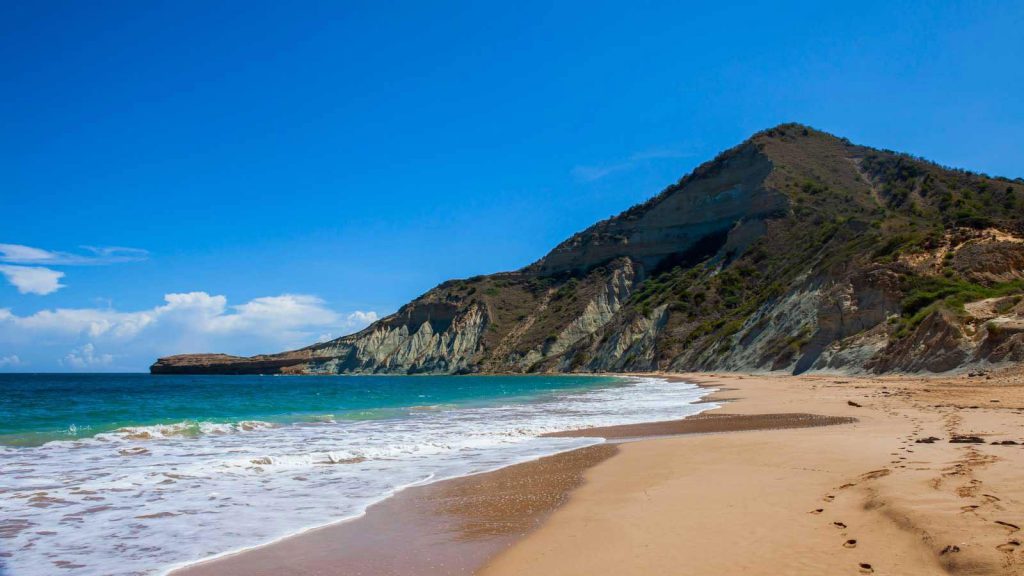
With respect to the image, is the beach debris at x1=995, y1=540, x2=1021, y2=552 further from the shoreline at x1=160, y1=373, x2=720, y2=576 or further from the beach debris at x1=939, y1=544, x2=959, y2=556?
the shoreline at x1=160, y1=373, x2=720, y2=576

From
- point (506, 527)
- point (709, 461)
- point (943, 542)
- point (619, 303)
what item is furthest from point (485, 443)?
point (619, 303)

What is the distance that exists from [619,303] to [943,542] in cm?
8955

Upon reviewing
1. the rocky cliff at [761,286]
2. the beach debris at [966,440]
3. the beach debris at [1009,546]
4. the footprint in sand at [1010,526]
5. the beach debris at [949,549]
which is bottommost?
the beach debris at [966,440]

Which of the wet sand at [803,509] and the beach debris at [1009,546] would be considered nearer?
the beach debris at [1009,546]

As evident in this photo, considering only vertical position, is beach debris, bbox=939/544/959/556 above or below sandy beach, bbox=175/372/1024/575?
above

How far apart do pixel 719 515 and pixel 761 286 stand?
217ft

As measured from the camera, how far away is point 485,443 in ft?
43.8

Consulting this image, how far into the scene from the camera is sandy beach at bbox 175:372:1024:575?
4.47 m

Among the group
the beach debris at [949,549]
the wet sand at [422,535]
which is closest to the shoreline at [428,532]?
the wet sand at [422,535]

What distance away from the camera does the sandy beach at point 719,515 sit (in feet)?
14.7

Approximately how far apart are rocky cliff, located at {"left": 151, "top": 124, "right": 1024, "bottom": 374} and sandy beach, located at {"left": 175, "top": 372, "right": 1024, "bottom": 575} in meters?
18.3

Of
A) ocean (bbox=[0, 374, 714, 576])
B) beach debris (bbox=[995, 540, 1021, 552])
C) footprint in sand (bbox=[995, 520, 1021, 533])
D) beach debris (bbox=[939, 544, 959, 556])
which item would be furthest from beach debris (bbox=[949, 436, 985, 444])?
ocean (bbox=[0, 374, 714, 576])

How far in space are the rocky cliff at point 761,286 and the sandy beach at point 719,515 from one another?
1833cm

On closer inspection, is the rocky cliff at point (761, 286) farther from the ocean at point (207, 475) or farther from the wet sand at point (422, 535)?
the wet sand at point (422, 535)
